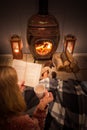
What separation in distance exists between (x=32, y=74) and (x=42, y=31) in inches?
25.6

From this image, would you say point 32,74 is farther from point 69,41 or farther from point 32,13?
point 32,13

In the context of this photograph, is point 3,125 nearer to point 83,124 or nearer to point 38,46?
point 83,124

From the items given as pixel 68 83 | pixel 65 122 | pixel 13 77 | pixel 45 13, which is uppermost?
pixel 45 13

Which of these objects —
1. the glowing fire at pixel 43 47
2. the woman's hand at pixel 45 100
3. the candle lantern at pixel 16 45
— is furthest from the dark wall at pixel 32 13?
the woman's hand at pixel 45 100

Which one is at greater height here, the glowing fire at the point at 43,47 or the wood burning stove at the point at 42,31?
the wood burning stove at the point at 42,31

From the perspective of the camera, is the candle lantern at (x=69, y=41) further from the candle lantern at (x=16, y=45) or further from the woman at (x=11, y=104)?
the woman at (x=11, y=104)

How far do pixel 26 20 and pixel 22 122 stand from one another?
64.2 inches

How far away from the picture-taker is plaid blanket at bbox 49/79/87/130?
144 cm

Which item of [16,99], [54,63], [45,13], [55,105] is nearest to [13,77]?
[16,99]

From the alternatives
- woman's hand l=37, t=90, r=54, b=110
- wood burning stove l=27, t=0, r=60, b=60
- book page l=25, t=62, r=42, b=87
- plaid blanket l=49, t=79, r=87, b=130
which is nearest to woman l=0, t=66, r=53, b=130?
woman's hand l=37, t=90, r=54, b=110

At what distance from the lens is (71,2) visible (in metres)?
2.29

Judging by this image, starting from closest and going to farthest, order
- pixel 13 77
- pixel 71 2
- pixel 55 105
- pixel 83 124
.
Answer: pixel 13 77 < pixel 83 124 < pixel 55 105 < pixel 71 2

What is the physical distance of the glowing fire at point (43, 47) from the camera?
2.31 m

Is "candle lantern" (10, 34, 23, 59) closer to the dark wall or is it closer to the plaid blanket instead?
the dark wall
